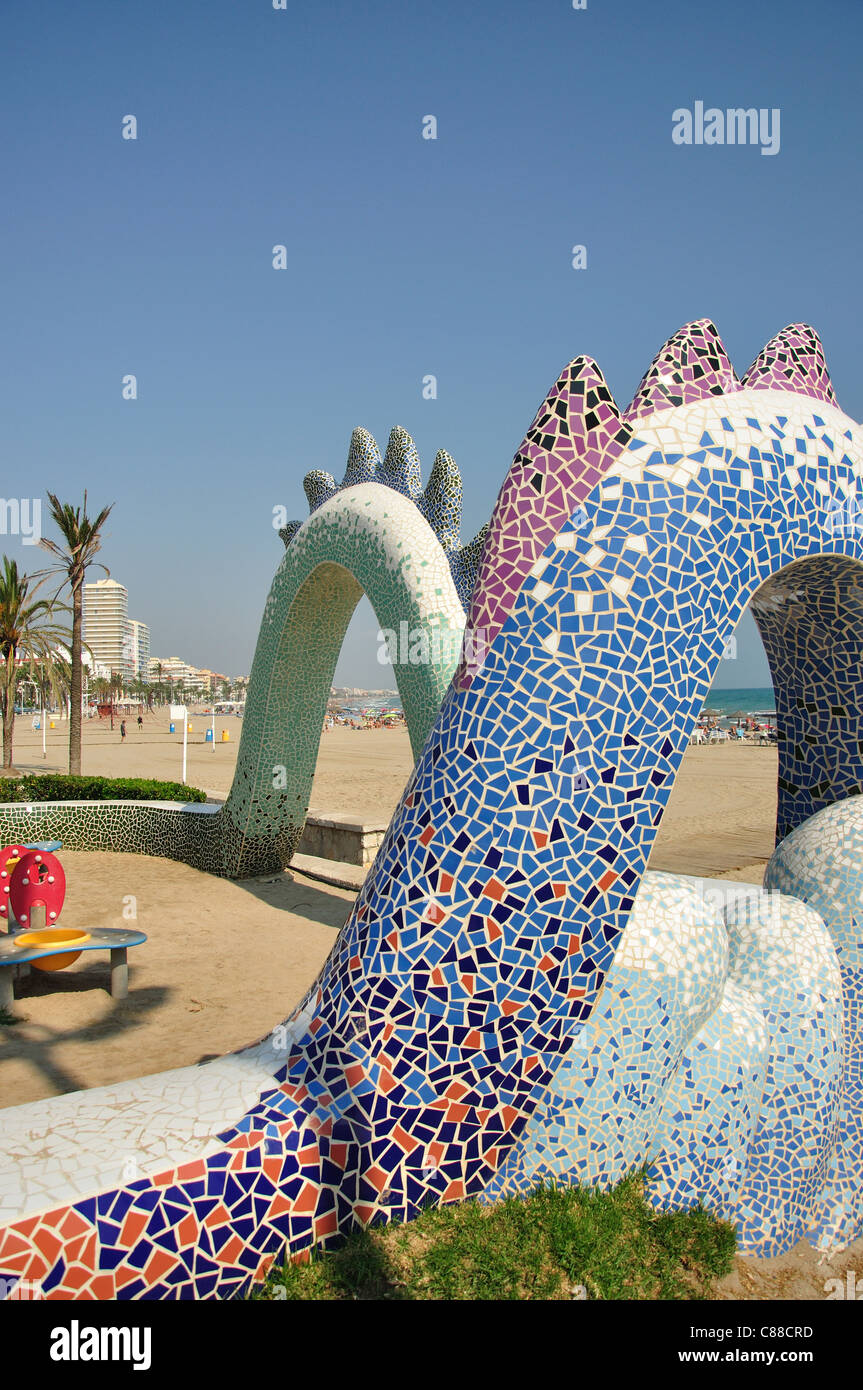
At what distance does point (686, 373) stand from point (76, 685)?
1922cm

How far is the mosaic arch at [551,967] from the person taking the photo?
9.65 feet

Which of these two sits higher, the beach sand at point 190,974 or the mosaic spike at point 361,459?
the mosaic spike at point 361,459

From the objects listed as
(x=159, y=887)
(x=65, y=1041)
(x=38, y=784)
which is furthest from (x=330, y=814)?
(x=65, y=1041)

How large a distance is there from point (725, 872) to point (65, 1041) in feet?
30.2

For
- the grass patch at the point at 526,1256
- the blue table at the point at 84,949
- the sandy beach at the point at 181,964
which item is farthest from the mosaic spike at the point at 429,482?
the grass patch at the point at 526,1256

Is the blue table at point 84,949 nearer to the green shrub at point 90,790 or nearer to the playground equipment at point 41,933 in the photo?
the playground equipment at point 41,933

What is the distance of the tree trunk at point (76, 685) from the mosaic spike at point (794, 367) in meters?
17.9

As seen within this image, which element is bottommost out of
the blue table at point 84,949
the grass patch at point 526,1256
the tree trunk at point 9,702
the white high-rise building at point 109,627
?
the blue table at point 84,949

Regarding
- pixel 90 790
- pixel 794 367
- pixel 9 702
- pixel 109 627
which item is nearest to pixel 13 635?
pixel 9 702

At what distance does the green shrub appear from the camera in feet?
45.0

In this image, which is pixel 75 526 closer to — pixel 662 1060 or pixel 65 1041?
pixel 65 1041

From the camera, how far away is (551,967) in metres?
3.17

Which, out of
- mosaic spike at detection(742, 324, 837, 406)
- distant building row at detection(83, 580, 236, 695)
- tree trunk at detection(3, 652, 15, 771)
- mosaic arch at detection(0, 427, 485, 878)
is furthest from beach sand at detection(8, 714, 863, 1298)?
distant building row at detection(83, 580, 236, 695)

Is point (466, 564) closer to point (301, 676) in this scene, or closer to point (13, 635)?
point (301, 676)
